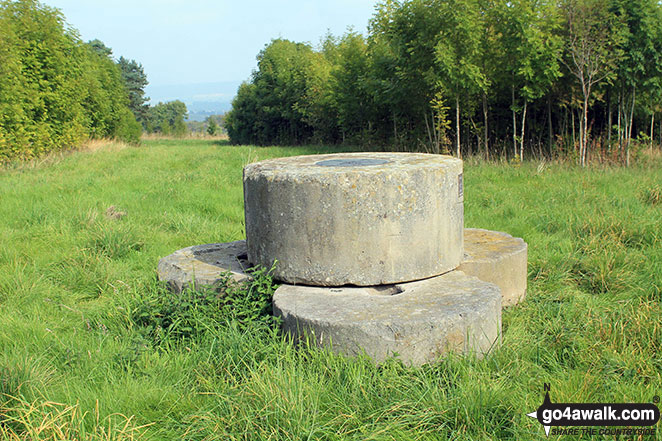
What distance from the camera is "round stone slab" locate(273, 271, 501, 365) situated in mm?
3053

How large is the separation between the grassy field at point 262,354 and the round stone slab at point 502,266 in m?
0.17

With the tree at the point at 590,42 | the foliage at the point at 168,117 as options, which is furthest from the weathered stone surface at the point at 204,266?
the foliage at the point at 168,117

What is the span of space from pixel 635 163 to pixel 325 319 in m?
9.54

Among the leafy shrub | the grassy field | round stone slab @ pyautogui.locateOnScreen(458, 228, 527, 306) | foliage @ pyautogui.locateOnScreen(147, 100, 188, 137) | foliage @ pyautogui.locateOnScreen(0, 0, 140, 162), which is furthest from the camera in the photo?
foliage @ pyautogui.locateOnScreen(147, 100, 188, 137)

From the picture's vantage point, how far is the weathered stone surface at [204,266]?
4041 millimetres

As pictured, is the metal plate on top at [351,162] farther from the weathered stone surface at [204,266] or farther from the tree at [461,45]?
the tree at [461,45]

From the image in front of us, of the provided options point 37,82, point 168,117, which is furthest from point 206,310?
point 168,117

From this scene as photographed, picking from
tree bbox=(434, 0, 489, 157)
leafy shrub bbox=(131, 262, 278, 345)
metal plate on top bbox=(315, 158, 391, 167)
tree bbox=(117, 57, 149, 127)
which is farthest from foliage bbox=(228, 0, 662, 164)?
tree bbox=(117, 57, 149, 127)

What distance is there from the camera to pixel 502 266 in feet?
13.9

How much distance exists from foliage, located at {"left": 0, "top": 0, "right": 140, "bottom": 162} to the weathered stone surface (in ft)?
30.0

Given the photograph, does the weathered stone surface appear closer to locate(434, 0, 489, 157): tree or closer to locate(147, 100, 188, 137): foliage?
locate(434, 0, 489, 157): tree

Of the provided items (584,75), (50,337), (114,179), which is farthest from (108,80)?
(50,337)

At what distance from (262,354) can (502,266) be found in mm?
2102

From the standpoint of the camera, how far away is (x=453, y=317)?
10.3ft
